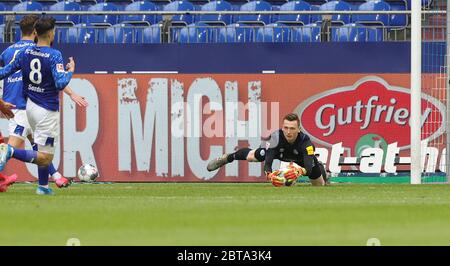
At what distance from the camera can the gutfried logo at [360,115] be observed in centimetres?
2206

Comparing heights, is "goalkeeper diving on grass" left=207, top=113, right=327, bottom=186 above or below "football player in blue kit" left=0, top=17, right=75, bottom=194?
below

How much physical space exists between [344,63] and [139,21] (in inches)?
138

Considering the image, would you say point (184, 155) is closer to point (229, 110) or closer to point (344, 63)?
point (229, 110)

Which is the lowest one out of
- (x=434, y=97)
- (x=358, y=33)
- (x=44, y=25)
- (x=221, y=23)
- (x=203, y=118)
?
(x=203, y=118)

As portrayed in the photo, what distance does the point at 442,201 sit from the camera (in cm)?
1444

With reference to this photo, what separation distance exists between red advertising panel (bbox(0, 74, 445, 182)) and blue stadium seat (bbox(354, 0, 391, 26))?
1485mm

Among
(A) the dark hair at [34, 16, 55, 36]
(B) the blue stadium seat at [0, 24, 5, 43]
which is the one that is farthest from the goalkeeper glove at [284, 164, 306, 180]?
(B) the blue stadium seat at [0, 24, 5, 43]

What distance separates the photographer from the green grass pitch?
10344 mm

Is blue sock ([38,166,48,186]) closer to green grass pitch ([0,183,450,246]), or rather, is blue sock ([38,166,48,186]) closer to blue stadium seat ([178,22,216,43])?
green grass pitch ([0,183,450,246])

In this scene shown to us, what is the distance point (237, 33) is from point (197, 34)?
636mm

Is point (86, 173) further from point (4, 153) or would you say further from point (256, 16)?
point (256, 16)

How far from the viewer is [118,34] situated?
22812mm

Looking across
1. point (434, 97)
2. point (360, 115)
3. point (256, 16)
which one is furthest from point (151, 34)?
point (434, 97)
